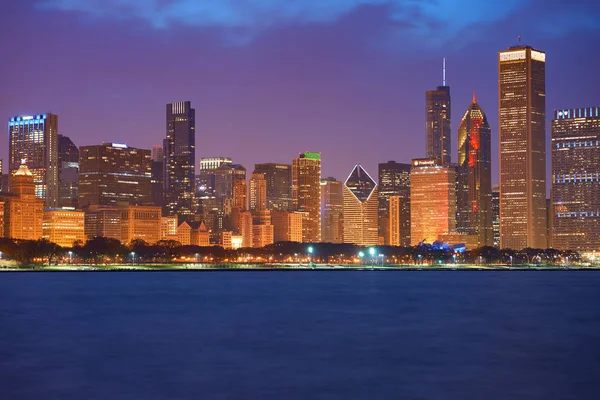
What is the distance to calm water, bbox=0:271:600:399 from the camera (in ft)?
155

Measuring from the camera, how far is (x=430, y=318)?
9088 cm

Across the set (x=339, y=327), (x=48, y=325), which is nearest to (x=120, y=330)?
(x=48, y=325)

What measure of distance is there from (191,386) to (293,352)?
15466 millimetres

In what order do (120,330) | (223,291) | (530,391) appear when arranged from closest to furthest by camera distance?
(530,391) → (120,330) → (223,291)

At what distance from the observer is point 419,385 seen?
48.9 meters

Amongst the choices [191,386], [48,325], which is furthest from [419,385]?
[48,325]

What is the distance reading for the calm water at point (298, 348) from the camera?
47.4 m

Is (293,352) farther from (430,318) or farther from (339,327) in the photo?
(430,318)

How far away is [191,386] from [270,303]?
209 ft

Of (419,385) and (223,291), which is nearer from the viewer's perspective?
(419,385)

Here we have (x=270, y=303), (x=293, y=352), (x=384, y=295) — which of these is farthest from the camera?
(x=384, y=295)

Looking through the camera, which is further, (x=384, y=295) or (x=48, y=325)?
(x=384, y=295)

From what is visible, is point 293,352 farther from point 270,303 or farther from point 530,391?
point 270,303

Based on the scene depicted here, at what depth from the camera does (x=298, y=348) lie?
6494 centimetres
